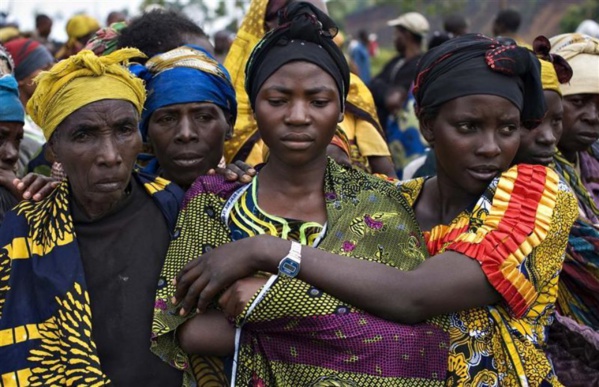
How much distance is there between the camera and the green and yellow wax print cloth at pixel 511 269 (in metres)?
2.86

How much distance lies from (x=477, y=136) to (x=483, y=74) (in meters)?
0.23

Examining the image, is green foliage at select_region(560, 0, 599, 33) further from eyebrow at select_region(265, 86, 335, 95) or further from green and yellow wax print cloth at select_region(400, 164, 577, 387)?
eyebrow at select_region(265, 86, 335, 95)

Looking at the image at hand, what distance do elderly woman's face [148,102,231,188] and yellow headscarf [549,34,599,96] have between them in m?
1.81

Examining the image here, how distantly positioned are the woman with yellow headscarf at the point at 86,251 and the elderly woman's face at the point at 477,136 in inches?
43.6

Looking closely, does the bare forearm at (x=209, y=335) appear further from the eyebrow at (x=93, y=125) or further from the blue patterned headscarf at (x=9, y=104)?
the blue patterned headscarf at (x=9, y=104)

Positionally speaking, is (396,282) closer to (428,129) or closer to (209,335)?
(209,335)

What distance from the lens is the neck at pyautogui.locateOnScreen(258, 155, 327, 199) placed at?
3041 mm

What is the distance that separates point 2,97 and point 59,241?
998mm

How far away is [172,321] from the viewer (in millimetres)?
2836

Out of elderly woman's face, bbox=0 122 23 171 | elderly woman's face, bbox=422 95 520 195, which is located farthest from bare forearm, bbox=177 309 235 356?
elderly woman's face, bbox=0 122 23 171

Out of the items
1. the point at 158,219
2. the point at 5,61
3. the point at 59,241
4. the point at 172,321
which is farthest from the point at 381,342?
the point at 5,61

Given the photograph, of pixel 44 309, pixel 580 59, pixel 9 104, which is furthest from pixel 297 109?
pixel 580 59

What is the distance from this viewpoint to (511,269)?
9.31 feet

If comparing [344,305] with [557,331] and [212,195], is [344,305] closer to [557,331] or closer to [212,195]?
[212,195]
